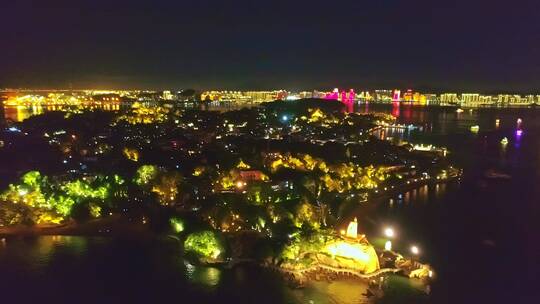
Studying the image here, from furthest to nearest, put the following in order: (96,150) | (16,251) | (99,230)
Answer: (96,150)
(99,230)
(16,251)

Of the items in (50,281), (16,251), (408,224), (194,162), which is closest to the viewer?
(50,281)

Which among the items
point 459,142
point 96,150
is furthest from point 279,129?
point 96,150

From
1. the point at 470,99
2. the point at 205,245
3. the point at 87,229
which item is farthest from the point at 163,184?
the point at 470,99

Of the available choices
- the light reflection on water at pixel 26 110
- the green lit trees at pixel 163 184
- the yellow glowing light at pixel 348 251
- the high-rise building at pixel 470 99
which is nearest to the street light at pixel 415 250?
the yellow glowing light at pixel 348 251

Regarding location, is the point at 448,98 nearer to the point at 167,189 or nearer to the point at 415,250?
the point at 415,250

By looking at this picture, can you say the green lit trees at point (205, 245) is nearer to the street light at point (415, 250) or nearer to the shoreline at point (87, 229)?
the shoreline at point (87, 229)

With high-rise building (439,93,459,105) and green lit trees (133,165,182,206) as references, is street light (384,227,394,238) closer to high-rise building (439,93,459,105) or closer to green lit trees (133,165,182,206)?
green lit trees (133,165,182,206)

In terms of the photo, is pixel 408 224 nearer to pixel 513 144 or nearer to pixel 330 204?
pixel 330 204

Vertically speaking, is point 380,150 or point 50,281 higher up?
point 380,150

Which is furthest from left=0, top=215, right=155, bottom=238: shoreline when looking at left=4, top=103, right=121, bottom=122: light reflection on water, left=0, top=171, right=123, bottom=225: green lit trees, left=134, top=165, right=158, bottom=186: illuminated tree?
left=4, top=103, right=121, bottom=122: light reflection on water
